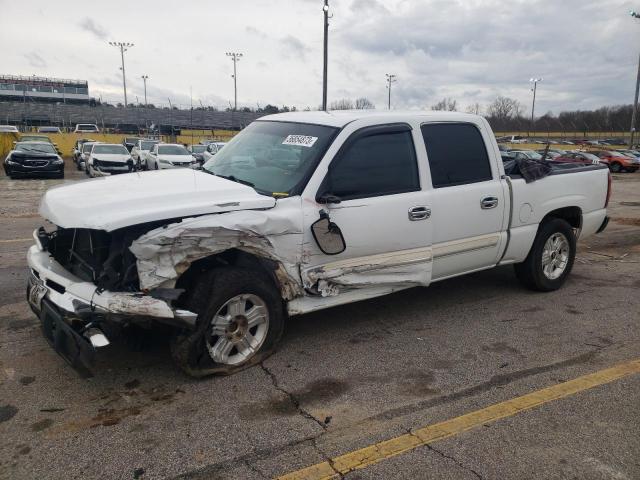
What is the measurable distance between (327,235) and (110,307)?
1570 millimetres

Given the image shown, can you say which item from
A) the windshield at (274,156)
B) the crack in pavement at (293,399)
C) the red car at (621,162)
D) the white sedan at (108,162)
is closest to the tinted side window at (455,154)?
the windshield at (274,156)

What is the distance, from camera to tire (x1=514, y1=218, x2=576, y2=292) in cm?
568

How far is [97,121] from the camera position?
250ft

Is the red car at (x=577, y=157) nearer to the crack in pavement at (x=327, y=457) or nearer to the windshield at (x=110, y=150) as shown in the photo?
the windshield at (x=110, y=150)

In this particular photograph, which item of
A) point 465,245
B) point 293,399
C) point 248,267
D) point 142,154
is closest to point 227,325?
point 248,267

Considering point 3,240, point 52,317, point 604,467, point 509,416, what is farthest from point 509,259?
point 3,240

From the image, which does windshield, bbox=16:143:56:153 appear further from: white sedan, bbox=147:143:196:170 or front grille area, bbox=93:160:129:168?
white sedan, bbox=147:143:196:170

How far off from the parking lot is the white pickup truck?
37 centimetres

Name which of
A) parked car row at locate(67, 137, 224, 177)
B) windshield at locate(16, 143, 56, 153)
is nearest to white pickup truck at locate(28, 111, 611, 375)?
parked car row at locate(67, 137, 224, 177)

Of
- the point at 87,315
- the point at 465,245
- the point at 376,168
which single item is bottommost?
the point at 87,315

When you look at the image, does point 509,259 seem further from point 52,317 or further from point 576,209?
point 52,317

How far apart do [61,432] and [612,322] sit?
464 cm

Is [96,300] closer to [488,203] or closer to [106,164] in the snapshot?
[488,203]

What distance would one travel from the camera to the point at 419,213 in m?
4.46
